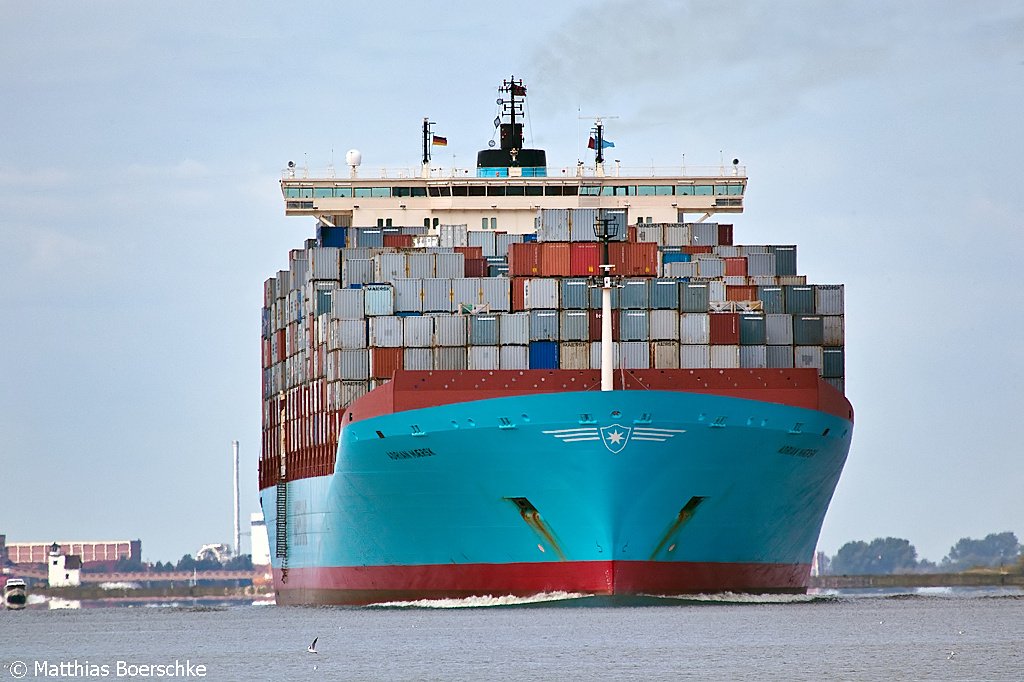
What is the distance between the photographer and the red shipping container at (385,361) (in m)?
61.6

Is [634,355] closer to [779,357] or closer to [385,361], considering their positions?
[779,357]

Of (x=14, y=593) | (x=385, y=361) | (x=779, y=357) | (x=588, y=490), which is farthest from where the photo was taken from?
(x=14, y=593)

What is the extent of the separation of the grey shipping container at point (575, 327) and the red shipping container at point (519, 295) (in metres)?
1.61

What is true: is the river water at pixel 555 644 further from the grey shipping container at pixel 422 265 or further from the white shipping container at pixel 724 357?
the grey shipping container at pixel 422 265

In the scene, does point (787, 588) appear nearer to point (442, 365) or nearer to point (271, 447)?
point (442, 365)

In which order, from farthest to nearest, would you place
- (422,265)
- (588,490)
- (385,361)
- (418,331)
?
1. (422,265)
2. (385,361)
3. (418,331)
4. (588,490)

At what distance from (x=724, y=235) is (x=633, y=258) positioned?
11.5m

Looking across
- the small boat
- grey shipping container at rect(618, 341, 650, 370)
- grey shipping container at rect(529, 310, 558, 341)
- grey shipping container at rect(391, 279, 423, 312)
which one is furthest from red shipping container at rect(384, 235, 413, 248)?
the small boat

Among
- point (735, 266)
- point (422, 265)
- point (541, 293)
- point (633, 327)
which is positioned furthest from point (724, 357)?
point (422, 265)

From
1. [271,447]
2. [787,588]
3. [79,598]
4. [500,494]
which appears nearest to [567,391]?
[500,494]

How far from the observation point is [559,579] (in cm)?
5591

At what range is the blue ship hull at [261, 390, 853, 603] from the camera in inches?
2142

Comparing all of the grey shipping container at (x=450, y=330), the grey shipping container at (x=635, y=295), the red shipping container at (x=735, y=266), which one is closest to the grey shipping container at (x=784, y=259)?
the red shipping container at (x=735, y=266)

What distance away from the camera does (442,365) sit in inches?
2393
